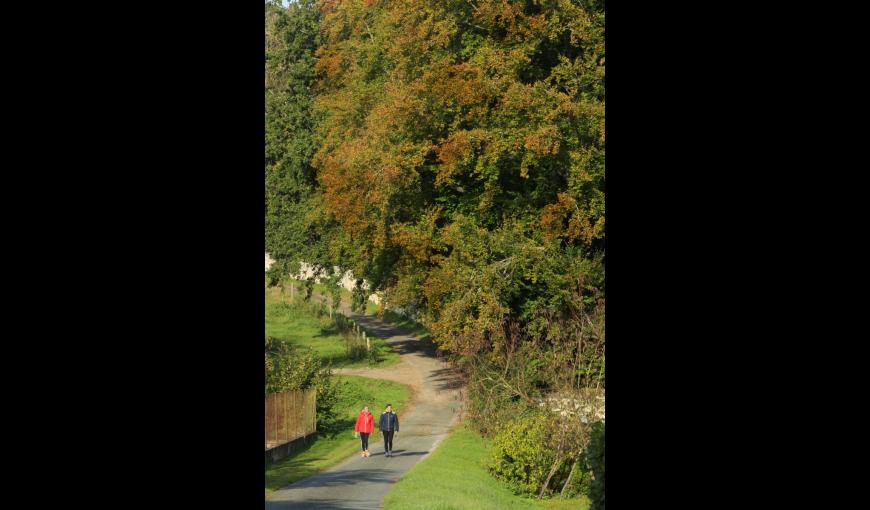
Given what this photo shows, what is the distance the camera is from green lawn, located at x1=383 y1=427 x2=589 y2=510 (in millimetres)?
21573

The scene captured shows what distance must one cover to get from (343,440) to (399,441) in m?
2.07

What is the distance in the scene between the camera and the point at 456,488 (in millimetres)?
23344

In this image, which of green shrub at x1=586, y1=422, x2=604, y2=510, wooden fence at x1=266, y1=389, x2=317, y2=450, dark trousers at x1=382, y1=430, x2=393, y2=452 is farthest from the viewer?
wooden fence at x1=266, y1=389, x2=317, y2=450

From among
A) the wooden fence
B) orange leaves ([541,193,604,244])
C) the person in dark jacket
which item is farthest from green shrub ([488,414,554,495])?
orange leaves ([541,193,604,244])

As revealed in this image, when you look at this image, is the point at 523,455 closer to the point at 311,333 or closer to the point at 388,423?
the point at 388,423

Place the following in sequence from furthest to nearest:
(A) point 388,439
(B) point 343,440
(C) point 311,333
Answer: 1. (C) point 311,333
2. (B) point 343,440
3. (A) point 388,439

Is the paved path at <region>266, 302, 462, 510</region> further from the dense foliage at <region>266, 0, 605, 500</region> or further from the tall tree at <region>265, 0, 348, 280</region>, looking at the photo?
the tall tree at <region>265, 0, 348, 280</region>

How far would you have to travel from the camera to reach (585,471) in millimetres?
24250

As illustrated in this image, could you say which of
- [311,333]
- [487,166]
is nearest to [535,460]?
[487,166]

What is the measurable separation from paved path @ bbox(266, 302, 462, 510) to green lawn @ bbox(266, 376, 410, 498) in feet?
1.34
